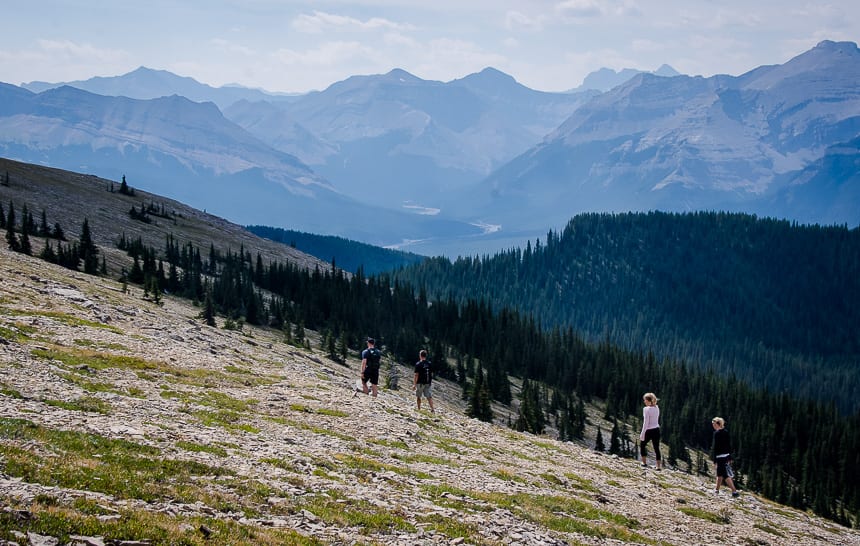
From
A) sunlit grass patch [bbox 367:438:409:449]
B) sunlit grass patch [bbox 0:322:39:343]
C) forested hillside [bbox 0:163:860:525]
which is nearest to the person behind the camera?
sunlit grass patch [bbox 367:438:409:449]

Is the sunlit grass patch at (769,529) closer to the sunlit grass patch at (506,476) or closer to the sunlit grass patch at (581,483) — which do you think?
the sunlit grass patch at (581,483)

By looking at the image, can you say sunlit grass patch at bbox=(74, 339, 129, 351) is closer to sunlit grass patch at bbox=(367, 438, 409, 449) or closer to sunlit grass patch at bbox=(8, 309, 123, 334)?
sunlit grass patch at bbox=(8, 309, 123, 334)

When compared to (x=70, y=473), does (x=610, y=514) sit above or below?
below

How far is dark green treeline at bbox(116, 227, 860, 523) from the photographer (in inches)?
4119

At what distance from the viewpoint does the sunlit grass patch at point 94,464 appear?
1786 cm

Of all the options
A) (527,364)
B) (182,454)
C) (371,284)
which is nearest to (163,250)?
(371,284)

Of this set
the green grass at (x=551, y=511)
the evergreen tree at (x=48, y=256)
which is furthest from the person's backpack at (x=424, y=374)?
the evergreen tree at (x=48, y=256)

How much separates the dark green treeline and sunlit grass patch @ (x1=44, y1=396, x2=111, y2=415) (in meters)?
61.7

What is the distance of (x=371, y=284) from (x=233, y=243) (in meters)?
44.6

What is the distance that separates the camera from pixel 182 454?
22.4m

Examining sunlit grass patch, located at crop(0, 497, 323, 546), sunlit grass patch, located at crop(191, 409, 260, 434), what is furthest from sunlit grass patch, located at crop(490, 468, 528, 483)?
sunlit grass patch, located at crop(0, 497, 323, 546)

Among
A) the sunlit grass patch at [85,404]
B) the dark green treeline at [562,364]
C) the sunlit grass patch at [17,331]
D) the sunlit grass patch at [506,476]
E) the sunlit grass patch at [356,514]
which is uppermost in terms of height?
the sunlit grass patch at [17,331]

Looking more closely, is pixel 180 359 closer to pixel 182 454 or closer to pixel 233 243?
pixel 182 454

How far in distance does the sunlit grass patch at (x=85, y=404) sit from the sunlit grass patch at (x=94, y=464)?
10.0 feet
